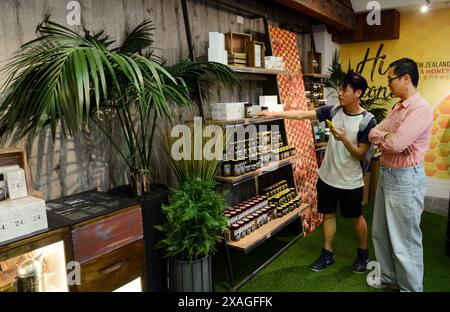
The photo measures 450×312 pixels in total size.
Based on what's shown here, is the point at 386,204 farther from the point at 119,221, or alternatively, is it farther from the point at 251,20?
the point at 251,20

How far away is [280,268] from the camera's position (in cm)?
309

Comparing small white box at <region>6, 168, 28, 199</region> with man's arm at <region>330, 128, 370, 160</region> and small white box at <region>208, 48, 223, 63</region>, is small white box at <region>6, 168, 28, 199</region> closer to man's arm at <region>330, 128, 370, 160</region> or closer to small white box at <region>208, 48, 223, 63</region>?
small white box at <region>208, 48, 223, 63</region>

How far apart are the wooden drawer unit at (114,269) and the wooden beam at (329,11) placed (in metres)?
2.87

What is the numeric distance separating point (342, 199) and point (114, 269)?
1895 mm

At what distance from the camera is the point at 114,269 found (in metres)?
2.02

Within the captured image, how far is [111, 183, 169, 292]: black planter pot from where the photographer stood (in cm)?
224

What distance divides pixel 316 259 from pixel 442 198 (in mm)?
3125

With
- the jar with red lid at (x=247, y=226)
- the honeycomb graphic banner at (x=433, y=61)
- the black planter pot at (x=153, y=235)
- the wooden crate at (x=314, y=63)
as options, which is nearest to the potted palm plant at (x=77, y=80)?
the black planter pot at (x=153, y=235)

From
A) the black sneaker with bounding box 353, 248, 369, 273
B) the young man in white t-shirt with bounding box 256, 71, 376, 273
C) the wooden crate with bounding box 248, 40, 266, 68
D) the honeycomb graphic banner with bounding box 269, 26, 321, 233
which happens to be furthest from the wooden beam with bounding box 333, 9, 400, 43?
the black sneaker with bounding box 353, 248, 369, 273

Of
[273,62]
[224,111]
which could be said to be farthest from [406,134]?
[273,62]

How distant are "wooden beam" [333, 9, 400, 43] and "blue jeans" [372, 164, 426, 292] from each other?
3.56 m

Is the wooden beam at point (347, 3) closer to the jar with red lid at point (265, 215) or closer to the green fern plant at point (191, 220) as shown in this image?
the jar with red lid at point (265, 215)

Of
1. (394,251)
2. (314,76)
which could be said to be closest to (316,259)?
(394,251)

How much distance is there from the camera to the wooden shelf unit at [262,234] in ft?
9.19
